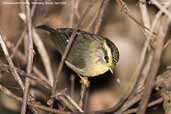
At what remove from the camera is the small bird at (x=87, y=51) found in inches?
127

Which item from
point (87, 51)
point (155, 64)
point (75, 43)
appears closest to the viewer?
point (155, 64)

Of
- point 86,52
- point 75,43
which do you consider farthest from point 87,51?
point 75,43

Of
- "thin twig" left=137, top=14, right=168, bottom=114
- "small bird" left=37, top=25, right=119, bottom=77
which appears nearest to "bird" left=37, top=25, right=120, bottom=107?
"small bird" left=37, top=25, right=119, bottom=77

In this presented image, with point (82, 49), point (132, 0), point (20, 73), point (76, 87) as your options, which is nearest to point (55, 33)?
point (82, 49)

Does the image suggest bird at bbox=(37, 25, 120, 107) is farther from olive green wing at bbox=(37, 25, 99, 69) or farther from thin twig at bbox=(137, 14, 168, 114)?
thin twig at bbox=(137, 14, 168, 114)

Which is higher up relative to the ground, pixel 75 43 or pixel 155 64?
pixel 75 43

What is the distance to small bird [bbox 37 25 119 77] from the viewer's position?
127 inches

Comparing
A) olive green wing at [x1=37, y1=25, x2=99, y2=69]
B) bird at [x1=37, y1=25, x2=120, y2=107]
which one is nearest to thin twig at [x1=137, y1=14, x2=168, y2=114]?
bird at [x1=37, y1=25, x2=120, y2=107]

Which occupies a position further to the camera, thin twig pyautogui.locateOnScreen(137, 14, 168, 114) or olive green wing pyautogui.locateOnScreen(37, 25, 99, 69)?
olive green wing pyautogui.locateOnScreen(37, 25, 99, 69)

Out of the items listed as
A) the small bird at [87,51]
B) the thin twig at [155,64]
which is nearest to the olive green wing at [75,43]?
the small bird at [87,51]

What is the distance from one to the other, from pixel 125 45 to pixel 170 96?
2.56 m

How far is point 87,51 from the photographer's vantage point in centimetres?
363

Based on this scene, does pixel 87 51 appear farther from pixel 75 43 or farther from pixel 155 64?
pixel 155 64

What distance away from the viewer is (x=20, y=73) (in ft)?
8.55
